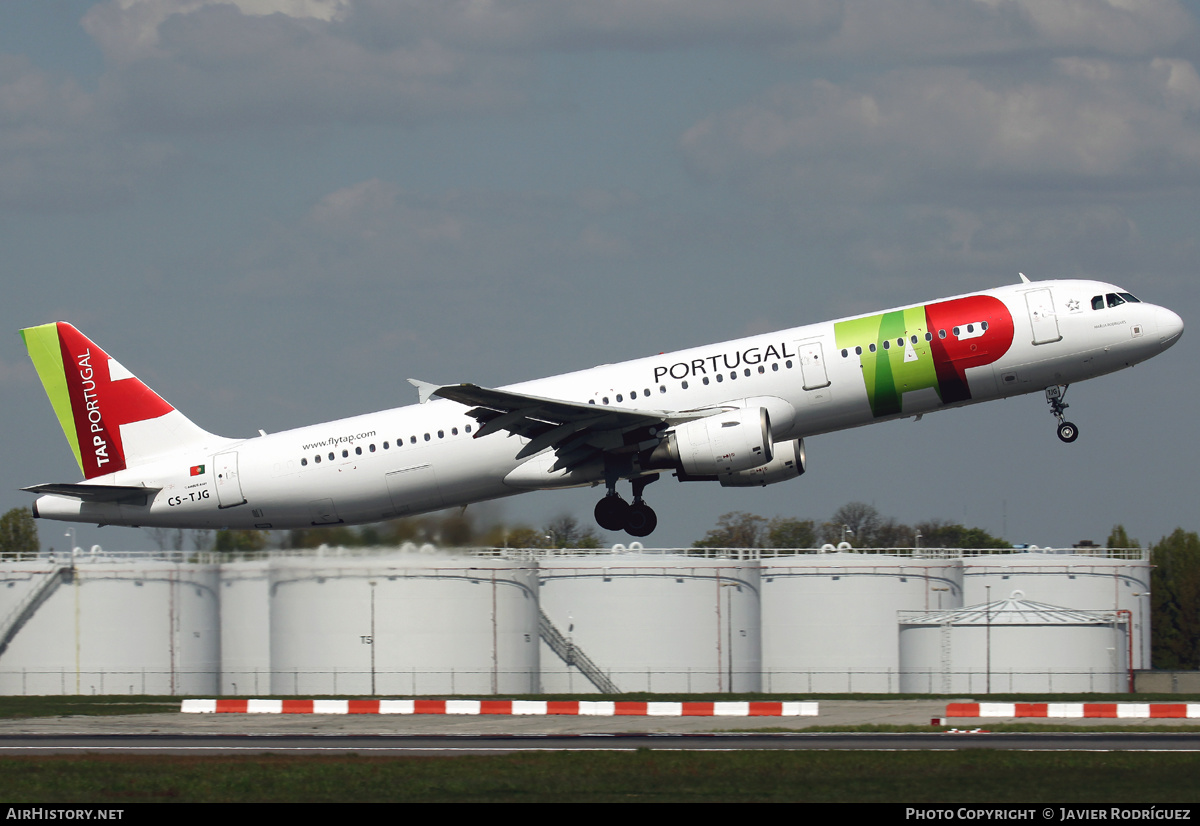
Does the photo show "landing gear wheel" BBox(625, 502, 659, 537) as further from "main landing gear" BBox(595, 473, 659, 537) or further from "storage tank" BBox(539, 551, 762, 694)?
"storage tank" BBox(539, 551, 762, 694)


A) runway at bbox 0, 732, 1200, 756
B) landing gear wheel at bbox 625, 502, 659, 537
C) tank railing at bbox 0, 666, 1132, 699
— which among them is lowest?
tank railing at bbox 0, 666, 1132, 699

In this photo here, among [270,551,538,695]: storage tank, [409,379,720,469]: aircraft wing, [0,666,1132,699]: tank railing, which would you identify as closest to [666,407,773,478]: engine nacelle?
[409,379,720,469]: aircraft wing

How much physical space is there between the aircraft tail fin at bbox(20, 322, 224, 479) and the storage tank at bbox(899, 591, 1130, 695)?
32315 millimetres

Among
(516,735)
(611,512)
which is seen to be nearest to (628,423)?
(611,512)

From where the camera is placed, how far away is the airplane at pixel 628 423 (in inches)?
1544

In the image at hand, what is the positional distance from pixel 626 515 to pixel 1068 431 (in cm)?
1238

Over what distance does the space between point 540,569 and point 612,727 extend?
1230 inches

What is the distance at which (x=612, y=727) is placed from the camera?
3828 centimetres

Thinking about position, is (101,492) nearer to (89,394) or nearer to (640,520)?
(89,394)

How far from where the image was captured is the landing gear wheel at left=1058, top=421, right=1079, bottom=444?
1630 inches

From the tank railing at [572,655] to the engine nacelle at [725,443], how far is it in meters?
28.9

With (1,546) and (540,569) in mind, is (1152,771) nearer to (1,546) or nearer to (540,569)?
(540,569)

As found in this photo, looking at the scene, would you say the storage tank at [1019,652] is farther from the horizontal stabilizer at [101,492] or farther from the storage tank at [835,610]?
the horizontal stabilizer at [101,492]
